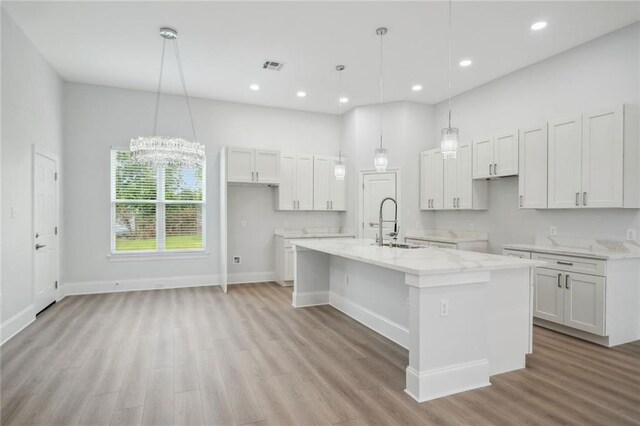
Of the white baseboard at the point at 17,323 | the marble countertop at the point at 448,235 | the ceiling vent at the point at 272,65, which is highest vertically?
the ceiling vent at the point at 272,65

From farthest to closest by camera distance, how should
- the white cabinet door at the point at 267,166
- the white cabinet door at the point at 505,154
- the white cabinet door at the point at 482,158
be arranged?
1. the white cabinet door at the point at 267,166
2. the white cabinet door at the point at 482,158
3. the white cabinet door at the point at 505,154

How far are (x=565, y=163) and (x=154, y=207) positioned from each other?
19.8ft

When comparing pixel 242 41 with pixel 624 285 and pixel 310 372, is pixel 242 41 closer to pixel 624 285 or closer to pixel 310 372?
pixel 310 372

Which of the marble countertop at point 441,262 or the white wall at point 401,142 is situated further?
the white wall at point 401,142

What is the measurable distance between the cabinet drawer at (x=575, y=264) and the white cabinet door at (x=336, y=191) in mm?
3753

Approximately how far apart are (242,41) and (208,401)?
3821 millimetres

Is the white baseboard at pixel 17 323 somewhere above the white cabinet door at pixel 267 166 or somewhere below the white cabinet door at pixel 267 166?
below

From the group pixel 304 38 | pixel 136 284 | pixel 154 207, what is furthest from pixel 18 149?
pixel 304 38

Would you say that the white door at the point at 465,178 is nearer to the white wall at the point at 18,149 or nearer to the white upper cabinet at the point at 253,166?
the white upper cabinet at the point at 253,166

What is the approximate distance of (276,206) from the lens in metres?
6.88

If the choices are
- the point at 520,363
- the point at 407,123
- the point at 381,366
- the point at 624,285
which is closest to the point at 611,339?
the point at 624,285

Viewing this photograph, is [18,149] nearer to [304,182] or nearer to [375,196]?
[304,182]

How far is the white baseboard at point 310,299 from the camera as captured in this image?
4.95 m

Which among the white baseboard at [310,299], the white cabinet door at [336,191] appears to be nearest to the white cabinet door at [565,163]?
the white baseboard at [310,299]
